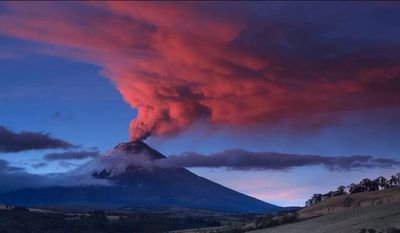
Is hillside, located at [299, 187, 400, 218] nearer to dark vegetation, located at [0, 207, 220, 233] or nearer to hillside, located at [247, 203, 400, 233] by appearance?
hillside, located at [247, 203, 400, 233]

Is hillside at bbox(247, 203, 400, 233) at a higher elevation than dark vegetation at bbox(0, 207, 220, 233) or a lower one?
lower

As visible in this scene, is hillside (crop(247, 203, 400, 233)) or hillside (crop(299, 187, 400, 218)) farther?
hillside (crop(299, 187, 400, 218))

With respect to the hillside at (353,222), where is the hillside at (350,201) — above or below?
above

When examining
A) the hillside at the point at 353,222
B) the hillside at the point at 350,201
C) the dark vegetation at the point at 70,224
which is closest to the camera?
the hillside at the point at 353,222

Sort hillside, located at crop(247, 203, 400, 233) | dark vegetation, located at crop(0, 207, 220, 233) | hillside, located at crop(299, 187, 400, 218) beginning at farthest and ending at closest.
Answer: dark vegetation, located at crop(0, 207, 220, 233) → hillside, located at crop(299, 187, 400, 218) → hillside, located at crop(247, 203, 400, 233)

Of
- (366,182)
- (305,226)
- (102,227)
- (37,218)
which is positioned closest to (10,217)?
(37,218)

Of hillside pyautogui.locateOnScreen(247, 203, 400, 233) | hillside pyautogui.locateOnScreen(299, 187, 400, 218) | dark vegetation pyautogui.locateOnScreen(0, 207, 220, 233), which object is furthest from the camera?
dark vegetation pyautogui.locateOnScreen(0, 207, 220, 233)

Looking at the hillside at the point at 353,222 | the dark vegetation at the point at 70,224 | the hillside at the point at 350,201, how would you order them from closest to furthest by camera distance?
the hillside at the point at 353,222 < the hillside at the point at 350,201 < the dark vegetation at the point at 70,224

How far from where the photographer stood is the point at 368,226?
6769 centimetres

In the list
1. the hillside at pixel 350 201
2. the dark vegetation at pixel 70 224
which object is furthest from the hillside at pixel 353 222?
the dark vegetation at pixel 70 224

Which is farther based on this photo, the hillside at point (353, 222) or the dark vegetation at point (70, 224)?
the dark vegetation at point (70, 224)

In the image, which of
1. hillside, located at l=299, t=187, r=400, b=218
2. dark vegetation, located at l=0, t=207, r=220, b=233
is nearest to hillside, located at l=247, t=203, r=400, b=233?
hillside, located at l=299, t=187, r=400, b=218

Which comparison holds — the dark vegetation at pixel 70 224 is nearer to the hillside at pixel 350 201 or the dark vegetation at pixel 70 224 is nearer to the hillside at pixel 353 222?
the hillside at pixel 350 201

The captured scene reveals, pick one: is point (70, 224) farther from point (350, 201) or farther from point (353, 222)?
point (353, 222)
